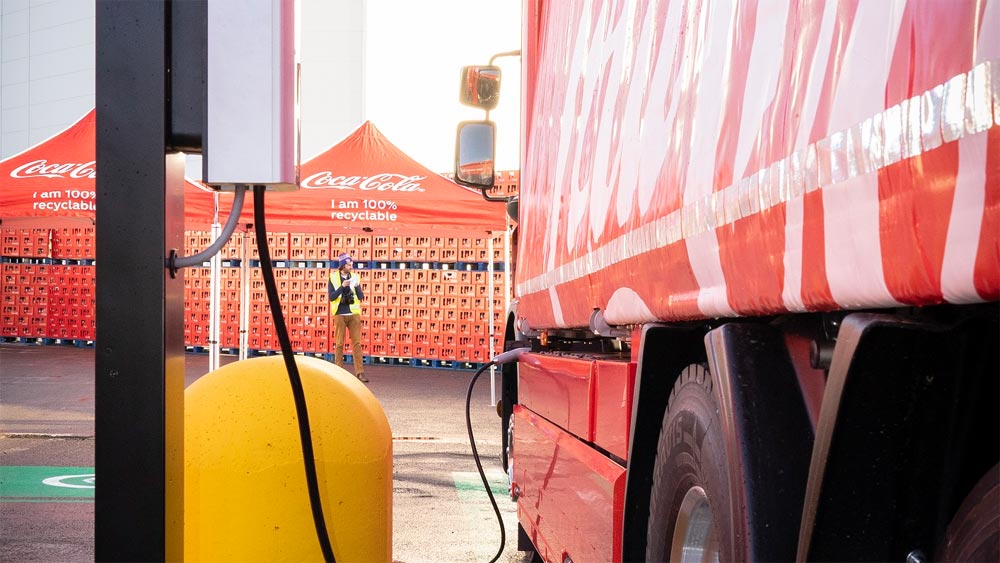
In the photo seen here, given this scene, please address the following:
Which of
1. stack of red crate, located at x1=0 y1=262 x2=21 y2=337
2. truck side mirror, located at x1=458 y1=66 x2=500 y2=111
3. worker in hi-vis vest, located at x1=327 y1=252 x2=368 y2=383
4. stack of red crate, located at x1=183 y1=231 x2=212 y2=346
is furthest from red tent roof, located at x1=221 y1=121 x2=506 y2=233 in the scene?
stack of red crate, located at x1=0 y1=262 x2=21 y2=337

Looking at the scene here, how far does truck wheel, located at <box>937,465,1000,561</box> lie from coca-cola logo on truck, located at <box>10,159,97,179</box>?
1147cm

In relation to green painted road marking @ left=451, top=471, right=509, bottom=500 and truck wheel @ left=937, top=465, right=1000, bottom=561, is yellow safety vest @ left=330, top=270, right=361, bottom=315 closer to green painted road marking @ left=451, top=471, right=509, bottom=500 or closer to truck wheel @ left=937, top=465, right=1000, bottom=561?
green painted road marking @ left=451, top=471, right=509, bottom=500

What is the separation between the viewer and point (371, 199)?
11.9 meters

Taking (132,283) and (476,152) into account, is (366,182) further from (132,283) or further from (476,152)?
(132,283)

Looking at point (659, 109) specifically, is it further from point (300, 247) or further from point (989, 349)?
point (300, 247)

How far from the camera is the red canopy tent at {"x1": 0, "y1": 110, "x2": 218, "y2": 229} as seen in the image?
37.6 feet

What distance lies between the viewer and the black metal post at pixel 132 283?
70.0 inches

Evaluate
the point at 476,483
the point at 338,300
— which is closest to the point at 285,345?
the point at 476,483

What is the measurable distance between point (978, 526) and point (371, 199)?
10857 millimetres

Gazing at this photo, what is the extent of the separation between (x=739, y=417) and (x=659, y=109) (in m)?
0.88

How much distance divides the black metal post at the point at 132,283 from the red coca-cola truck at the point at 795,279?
1002 mm

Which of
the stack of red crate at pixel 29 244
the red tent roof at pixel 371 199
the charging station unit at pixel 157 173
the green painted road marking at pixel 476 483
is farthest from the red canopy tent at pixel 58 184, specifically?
the stack of red crate at pixel 29 244

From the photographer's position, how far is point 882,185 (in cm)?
129

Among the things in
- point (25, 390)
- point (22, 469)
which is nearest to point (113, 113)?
point (22, 469)
